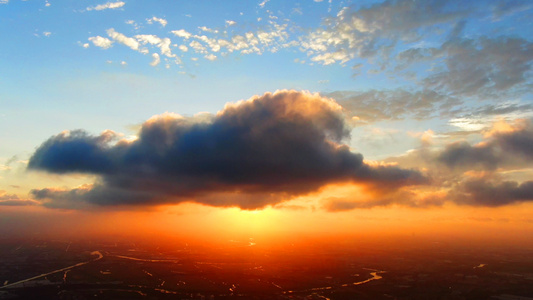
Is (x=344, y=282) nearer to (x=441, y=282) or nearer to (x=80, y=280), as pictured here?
(x=441, y=282)

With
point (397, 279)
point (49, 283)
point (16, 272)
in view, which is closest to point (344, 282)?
point (397, 279)

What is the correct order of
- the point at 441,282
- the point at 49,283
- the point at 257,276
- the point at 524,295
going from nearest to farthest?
the point at 524,295, the point at 49,283, the point at 441,282, the point at 257,276

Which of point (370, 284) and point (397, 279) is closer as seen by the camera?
point (370, 284)

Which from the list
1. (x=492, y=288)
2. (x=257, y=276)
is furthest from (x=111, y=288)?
(x=492, y=288)

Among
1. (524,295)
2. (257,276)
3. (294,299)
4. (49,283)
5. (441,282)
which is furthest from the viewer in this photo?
(257,276)

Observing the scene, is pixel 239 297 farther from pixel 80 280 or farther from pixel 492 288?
pixel 492 288

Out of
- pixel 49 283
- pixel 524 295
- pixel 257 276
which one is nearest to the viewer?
pixel 524 295

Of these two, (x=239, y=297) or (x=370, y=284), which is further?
(x=370, y=284)

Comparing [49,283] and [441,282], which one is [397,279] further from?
[49,283]

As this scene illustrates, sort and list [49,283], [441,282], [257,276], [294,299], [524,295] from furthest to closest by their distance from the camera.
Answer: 1. [257,276]
2. [441,282]
3. [49,283]
4. [524,295]
5. [294,299]
